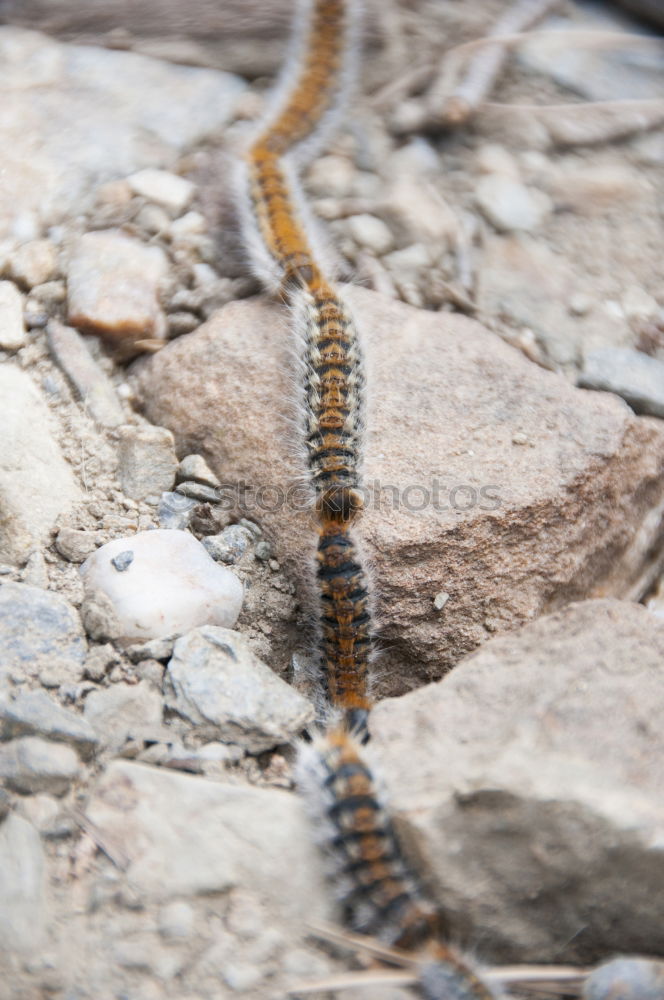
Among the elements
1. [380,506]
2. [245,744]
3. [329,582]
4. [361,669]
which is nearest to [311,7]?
[380,506]

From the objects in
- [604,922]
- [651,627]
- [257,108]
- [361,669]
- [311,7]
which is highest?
[311,7]

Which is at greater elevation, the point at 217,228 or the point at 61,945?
the point at 217,228

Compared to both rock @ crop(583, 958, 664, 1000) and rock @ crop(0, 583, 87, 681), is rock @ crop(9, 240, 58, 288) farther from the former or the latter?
rock @ crop(583, 958, 664, 1000)

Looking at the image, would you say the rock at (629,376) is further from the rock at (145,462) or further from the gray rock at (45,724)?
the gray rock at (45,724)

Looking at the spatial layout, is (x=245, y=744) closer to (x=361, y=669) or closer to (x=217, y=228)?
(x=361, y=669)

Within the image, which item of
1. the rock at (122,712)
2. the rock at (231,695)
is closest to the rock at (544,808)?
the rock at (231,695)

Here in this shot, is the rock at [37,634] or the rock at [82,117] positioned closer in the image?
the rock at [37,634]

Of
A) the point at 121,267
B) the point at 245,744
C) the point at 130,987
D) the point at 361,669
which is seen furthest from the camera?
the point at 121,267

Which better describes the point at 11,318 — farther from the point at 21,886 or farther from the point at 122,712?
the point at 21,886
